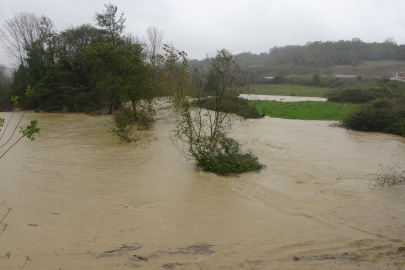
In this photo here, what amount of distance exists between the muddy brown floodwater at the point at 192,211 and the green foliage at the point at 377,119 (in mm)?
4985

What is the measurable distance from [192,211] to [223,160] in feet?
11.2

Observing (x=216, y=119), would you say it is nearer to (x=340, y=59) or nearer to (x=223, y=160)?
(x=223, y=160)

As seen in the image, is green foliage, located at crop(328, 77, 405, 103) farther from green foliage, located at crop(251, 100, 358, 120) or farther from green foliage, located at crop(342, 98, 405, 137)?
green foliage, located at crop(342, 98, 405, 137)

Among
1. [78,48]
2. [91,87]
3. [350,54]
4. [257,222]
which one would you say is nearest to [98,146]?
[257,222]

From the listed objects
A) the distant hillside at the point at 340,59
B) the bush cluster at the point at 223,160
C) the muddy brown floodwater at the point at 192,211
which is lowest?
the muddy brown floodwater at the point at 192,211

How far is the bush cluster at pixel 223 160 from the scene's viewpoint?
1064 cm

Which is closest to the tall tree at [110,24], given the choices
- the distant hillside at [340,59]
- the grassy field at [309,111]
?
the grassy field at [309,111]

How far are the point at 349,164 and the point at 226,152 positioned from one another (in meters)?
5.00

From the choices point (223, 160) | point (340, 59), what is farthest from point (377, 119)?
point (340, 59)

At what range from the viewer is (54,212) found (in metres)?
7.16

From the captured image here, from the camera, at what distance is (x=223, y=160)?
35.6 feet

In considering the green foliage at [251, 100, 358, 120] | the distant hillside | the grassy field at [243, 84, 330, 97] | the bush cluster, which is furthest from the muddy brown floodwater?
the distant hillside

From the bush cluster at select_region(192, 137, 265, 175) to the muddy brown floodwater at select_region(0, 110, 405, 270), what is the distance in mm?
421

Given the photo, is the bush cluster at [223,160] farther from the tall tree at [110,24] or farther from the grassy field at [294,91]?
the grassy field at [294,91]
